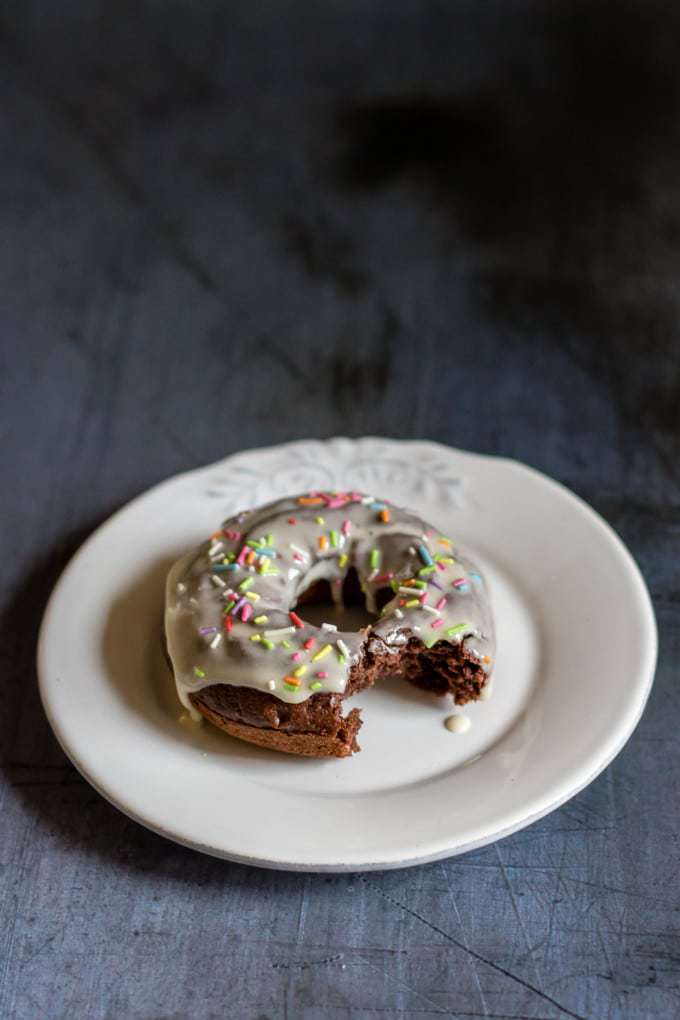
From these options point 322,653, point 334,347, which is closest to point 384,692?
point 322,653

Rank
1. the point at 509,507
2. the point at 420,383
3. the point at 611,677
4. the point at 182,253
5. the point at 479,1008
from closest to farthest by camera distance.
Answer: the point at 479,1008, the point at 611,677, the point at 509,507, the point at 420,383, the point at 182,253

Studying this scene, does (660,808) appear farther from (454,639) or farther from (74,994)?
(74,994)

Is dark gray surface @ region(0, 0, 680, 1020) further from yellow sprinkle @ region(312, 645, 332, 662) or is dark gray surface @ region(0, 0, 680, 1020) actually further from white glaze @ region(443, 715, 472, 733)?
yellow sprinkle @ region(312, 645, 332, 662)

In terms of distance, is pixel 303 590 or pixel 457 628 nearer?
pixel 457 628

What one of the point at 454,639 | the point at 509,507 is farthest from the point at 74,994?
the point at 509,507

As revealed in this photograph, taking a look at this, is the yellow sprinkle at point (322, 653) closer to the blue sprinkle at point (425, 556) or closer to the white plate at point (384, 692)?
the white plate at point (384, 692)

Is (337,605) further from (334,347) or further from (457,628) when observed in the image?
(334,347)

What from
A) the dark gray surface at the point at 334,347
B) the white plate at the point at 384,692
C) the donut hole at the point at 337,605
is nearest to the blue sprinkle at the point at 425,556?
the donut hole at the point at 337,605
